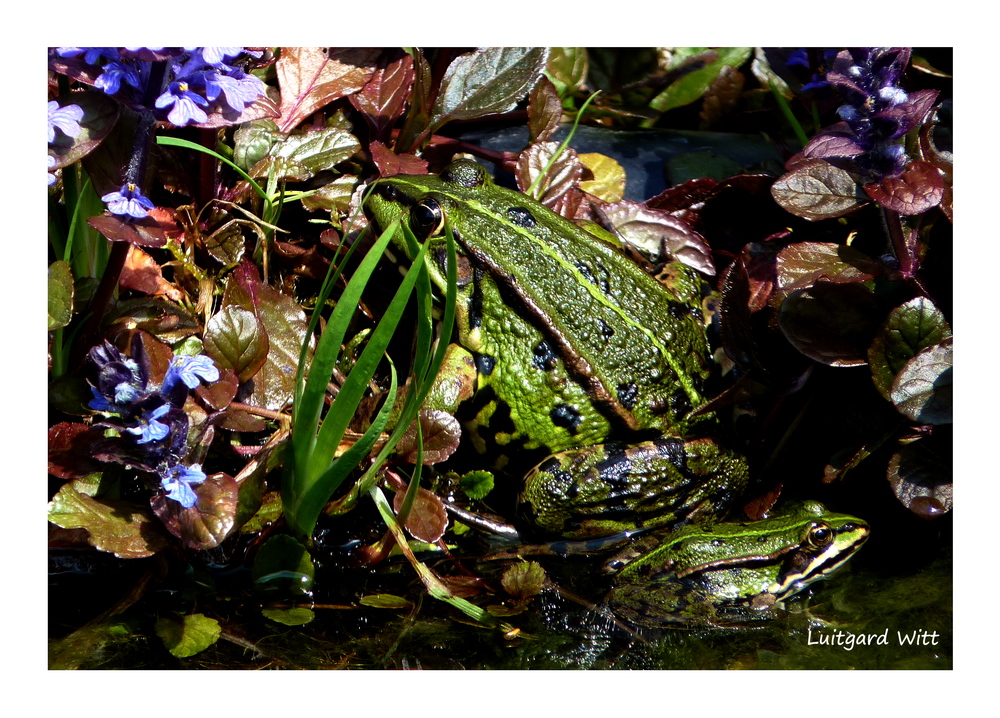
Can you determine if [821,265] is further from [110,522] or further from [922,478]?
[110,522]

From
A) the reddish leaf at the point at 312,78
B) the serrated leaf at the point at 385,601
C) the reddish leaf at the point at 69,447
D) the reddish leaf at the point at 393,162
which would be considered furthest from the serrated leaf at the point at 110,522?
the reddish leaf at the point at 312,78

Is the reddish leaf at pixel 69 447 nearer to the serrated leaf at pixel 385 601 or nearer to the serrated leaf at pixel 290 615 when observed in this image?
the serrated leaf at pixel 290 615

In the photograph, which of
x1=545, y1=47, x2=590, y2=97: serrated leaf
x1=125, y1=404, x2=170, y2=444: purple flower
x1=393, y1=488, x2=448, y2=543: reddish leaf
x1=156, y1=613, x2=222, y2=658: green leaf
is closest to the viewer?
x1=125, y1=404, x2=170, y2=444: purple flower

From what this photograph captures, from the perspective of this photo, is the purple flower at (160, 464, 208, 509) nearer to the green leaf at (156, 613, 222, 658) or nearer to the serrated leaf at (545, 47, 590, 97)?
the green leaf at (156, 613, 222, 658)

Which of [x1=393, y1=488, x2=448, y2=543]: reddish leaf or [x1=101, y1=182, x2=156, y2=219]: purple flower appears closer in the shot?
[x1=101, y1=182, x2=156, y2=219]: purple flower

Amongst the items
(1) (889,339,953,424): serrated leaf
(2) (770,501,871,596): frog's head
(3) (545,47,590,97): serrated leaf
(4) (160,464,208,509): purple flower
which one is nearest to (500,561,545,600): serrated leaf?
(2) (770,501,871,596): frog's head

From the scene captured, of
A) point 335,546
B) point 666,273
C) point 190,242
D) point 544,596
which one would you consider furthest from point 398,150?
point 544,596
